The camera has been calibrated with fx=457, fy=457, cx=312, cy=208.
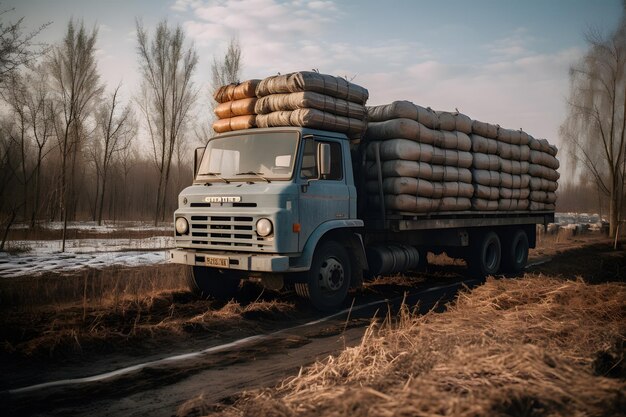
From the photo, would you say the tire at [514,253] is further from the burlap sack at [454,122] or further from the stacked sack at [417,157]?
the burlap sack at [454,122]

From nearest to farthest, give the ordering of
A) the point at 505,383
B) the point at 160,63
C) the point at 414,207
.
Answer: the point at 505,383
the point at 414,207
the point at 160,63

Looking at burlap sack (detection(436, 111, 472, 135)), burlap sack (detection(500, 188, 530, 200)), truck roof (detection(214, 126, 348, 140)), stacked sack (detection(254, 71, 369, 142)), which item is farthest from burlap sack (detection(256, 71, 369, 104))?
burlap sack (detection(500, 188, 530, 200))

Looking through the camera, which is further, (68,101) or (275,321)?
(68,101)

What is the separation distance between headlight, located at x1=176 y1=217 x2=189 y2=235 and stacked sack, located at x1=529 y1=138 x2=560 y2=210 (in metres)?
9.36

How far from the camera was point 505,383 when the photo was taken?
7.89 feet

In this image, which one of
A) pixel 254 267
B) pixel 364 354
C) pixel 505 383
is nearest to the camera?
pixel 505 383

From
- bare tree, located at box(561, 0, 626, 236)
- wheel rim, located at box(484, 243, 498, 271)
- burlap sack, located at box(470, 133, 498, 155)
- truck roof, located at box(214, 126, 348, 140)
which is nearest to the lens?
truck roof, located at box(214, 126, 348, 140)

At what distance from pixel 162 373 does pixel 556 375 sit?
3.30 m

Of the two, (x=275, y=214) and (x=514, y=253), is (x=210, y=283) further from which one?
(x=514, y=253)

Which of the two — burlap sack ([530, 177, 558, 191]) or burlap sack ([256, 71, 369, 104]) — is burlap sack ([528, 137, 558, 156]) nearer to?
burlap sack ([530, 177, 558, 191])

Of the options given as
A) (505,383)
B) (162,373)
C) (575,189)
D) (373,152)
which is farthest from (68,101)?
(575,189)

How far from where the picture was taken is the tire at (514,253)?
1184 centimetres

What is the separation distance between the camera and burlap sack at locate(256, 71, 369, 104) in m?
6.96

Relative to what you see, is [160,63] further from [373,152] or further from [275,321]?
[275,321]
